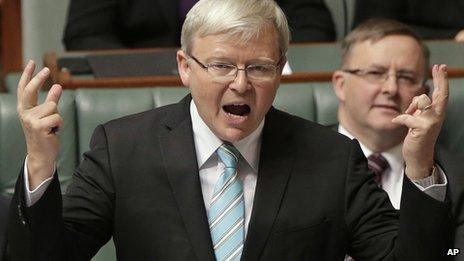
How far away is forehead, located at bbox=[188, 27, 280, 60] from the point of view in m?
1.87

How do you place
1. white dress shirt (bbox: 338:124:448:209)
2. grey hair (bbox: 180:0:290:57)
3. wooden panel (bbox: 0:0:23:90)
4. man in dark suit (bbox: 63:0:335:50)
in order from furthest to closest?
wooden panel (bbox: 0:0:23:90)
man in dark suit (bbox: 63:0:335:50)
white dress shirt (bbox: 338:124:448:209)
grey hair (bbox: 180:0:290:57)

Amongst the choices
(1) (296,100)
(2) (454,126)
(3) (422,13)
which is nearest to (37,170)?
(1) (296,100)

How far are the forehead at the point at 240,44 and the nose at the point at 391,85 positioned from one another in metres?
0.83

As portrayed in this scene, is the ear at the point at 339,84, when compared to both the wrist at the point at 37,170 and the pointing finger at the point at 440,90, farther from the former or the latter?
the wrist at the point at 37,170

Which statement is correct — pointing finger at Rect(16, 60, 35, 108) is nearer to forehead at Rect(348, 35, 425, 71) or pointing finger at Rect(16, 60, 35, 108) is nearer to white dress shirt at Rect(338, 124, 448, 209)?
white dress shirt at Rect(338, 124, 448, 209)

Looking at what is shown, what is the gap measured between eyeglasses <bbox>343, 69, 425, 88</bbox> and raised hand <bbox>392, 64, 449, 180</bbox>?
34.0 inches

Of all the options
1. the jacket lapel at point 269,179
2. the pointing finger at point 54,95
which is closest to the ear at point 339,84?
the jacket lapel at point 269,179

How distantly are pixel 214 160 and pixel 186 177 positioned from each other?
0.24ft

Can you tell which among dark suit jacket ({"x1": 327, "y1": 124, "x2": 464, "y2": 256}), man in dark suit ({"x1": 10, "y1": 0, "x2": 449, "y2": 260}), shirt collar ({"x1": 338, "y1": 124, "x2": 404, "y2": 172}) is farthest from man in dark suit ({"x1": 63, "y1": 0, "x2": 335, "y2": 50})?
man in dark suit ({"x1": 10, "y1": 0, "x2": 449, "y2": 260})

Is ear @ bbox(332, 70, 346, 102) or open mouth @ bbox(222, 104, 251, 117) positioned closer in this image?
open mouth @ bbox(222, 104, 251, 117)

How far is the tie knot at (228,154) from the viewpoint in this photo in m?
1.98

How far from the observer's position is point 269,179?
198cm

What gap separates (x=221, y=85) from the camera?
6.22 feet

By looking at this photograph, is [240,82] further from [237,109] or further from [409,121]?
[409,121]
